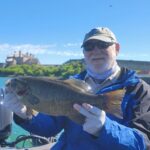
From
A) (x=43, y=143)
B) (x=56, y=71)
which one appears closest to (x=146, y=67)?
(x=56, y=71)

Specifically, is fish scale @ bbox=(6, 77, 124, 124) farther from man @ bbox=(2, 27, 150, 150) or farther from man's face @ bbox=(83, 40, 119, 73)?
man's face @ bbox=(83, 40, 119, 73)

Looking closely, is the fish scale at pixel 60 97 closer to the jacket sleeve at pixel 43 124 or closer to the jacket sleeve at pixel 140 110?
the jacket sleeve at pixel 140 110

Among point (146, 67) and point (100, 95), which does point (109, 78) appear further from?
point (146, 67)

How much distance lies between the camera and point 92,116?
4.38m

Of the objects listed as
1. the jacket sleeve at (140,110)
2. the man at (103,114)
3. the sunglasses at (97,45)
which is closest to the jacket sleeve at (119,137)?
the man at (103,114)

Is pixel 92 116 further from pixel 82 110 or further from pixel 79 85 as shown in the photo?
pixel 79 85

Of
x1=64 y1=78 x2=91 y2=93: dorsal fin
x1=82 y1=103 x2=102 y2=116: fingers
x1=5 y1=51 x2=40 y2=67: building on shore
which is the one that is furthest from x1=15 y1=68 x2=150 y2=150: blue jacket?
x1=5 y1=51 x2=40 y2=67: building on shore

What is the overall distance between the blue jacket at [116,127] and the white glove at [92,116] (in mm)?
86

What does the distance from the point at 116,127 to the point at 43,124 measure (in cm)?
133

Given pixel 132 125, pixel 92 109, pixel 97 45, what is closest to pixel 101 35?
pixel 97 45

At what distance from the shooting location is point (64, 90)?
4.42 metres

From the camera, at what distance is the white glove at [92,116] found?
14.3 feet

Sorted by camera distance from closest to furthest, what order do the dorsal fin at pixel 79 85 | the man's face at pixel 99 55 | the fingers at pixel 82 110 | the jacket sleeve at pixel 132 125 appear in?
the fingers at pixel 82 110 < the dorsal fin at pixel 79 85 < the jacket sleeve at pixel 132 125 < the man's face at pixel 99 55

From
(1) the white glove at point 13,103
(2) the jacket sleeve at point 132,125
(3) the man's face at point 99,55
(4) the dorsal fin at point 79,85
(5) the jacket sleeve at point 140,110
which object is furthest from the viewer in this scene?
(3) the man's face at point 99,55
